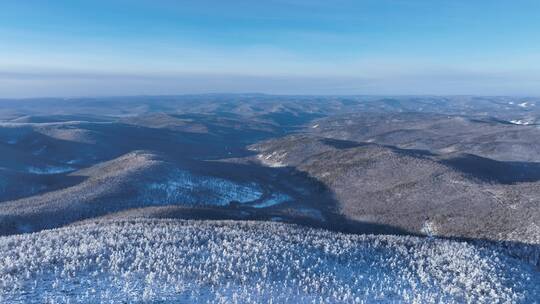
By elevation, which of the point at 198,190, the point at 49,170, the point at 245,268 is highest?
the point at 245,268

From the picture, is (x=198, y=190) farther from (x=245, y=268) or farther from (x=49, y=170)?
(x=245, y=268)

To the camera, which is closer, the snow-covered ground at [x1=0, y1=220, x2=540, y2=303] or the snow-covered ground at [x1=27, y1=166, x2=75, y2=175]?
the snow-covered ground at [x1=0, y1=220, x2=540, y2=303]

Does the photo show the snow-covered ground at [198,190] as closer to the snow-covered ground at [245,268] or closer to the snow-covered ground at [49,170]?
the snow-covered ground at [245,268]

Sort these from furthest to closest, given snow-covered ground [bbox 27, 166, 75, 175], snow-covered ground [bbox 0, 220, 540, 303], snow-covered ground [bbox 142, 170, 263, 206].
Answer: snow-covered ground [bbox 27, 166, 75, 175] → snow-covered ground [bbox 142, 170, 263, 206] → snow-covered ground [bbox 0, 220, 540, 303]

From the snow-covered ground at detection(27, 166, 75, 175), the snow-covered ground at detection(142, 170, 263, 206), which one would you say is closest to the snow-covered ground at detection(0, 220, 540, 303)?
the snow-covered ground at detection(142, 170, 263, 206)

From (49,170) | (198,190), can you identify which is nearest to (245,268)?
(198,190)

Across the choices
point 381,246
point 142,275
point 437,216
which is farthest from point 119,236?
point 437,216

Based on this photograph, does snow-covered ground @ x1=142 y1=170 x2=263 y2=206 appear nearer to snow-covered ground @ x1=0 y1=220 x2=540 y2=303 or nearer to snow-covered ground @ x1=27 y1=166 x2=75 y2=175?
snow-covered ground @ x1=0 y1=220 x2=540 y2=303

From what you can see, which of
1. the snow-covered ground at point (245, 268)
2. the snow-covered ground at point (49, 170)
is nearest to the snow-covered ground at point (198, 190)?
the snow-covered ground at point (245, 268)

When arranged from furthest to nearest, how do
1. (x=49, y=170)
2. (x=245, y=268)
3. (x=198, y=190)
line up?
(x=49, y=170) → (x=198, y=190) → (x=245, y=268)
